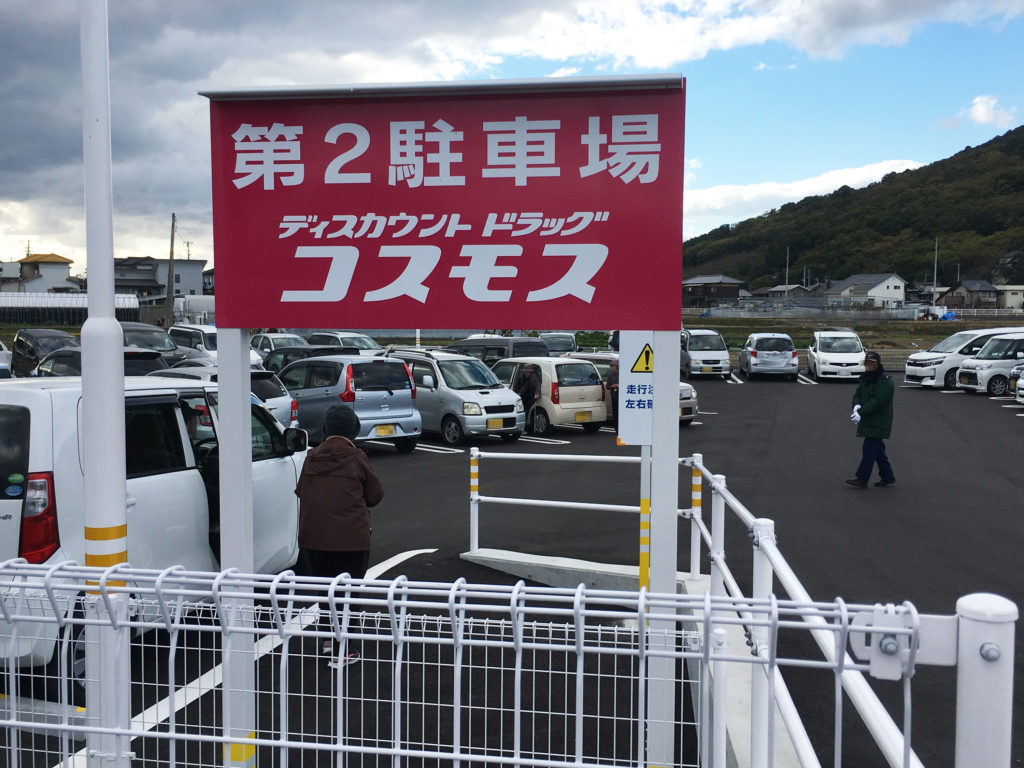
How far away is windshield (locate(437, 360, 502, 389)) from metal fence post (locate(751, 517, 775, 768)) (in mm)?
13583

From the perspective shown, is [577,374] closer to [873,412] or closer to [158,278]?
[873,412]

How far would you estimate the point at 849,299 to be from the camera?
11231 centimetres

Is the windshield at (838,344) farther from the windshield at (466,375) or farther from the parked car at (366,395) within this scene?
the parked car at (366,395)

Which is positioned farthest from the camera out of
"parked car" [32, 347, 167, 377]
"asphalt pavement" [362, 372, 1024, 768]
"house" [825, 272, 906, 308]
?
"house" [825, 272, 906, 308]

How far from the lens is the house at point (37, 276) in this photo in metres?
96.7

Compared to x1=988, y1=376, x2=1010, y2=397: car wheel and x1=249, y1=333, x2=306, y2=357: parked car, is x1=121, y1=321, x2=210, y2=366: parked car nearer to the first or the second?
x1=249, y1=333, x2=306, y2=357: parked car

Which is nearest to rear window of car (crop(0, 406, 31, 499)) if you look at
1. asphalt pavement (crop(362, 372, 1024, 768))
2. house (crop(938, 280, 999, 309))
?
asphalt pavement (crop(362, 372, 1024, 768))

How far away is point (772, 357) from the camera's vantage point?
30250 millimetres

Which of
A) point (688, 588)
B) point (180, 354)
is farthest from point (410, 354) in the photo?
point (688, 588)

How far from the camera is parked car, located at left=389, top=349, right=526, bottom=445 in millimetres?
16469

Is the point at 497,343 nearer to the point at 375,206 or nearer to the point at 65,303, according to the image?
the point at 375,206

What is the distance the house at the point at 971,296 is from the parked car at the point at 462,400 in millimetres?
103065

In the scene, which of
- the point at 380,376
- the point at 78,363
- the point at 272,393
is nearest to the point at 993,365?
the point at 380,376

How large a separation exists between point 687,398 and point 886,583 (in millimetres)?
11492
